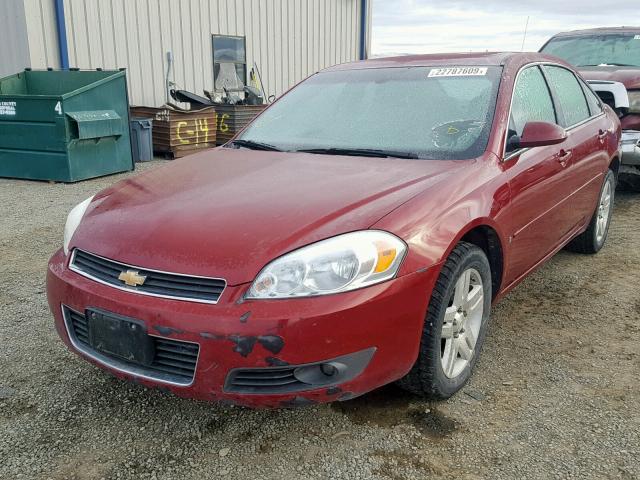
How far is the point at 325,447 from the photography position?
235 cm

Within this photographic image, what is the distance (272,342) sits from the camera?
2014mm

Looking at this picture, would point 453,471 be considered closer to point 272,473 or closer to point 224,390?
point 272,473

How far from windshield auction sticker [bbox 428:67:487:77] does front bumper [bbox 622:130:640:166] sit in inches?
137

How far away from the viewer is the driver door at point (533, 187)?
296cm

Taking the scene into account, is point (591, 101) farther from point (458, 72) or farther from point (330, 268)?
→ point (330, 268)


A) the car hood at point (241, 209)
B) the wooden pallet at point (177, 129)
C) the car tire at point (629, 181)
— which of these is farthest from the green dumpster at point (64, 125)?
the car tire at point (629, 181)

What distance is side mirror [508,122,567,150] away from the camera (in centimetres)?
294

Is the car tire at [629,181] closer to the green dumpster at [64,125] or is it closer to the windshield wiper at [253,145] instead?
the windshield wiper at [253,145]

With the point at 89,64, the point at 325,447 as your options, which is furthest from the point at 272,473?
the point at 89,64

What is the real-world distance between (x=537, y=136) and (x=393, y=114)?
0.73 m

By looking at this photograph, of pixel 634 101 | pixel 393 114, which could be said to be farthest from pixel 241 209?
pixel 634 101

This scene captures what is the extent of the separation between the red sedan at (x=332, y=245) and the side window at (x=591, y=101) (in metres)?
1.15

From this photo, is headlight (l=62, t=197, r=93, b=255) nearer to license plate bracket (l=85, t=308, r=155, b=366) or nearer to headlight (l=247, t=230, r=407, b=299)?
license plate bracket (l=85, t=308, r=155, b=366)

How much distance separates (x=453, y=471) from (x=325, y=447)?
488 mm
